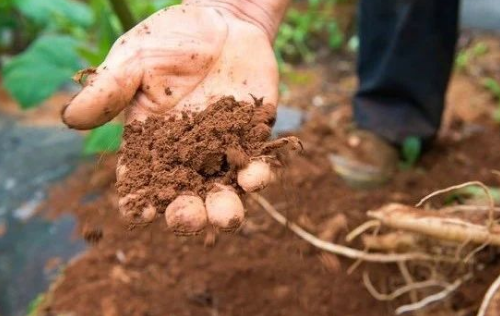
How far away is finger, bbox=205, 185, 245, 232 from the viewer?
920 mm

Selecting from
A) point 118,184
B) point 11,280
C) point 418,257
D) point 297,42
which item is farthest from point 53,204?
point 297,42

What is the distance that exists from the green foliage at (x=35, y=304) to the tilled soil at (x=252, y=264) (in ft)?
0.08

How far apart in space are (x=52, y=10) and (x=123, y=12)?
819mm

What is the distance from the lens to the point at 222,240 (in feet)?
4.99

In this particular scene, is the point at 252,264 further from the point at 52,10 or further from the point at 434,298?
the point at 52,10

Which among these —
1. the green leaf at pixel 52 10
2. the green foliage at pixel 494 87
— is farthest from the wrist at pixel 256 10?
the green foliage at pixel 494 87

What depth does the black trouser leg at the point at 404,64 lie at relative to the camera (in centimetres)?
167

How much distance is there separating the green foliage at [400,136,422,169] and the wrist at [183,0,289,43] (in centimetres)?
66

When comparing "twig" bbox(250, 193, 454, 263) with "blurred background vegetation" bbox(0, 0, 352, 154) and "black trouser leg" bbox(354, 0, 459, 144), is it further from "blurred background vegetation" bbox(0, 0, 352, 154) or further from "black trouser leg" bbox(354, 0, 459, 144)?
"black trouser leg" bbox(354, 0, 459, 144)

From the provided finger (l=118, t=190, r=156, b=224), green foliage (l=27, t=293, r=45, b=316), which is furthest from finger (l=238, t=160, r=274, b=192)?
green foliage (l=27, t=293, r=45, b=316)

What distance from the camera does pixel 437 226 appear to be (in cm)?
119

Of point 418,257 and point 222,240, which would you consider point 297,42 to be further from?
point 418,257

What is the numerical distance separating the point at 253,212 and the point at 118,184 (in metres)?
0.67

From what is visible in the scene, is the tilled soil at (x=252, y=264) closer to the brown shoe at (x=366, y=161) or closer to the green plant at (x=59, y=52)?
the brown shoe at (x=366, y=161)
